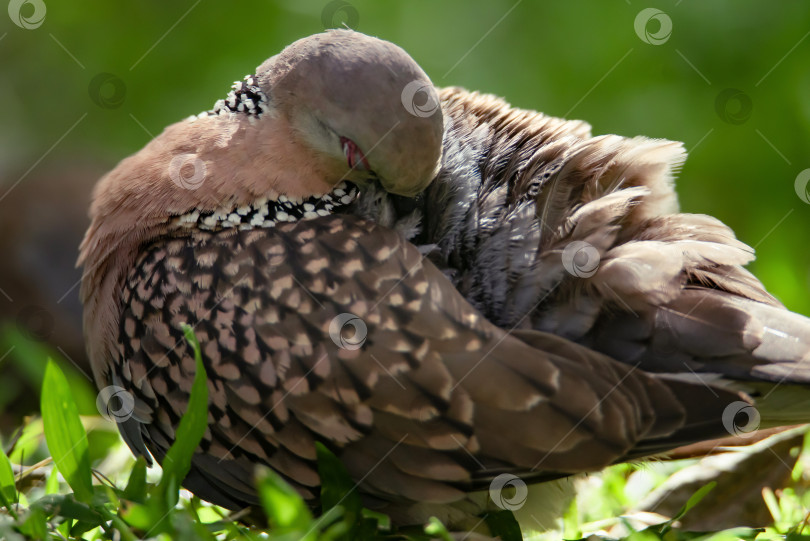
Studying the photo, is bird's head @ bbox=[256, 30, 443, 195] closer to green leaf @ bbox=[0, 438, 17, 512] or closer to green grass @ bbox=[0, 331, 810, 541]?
green grass @ bbox=[0, 331, 810, 541]

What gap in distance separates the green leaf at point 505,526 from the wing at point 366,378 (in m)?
0.21

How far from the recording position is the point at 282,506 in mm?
1971

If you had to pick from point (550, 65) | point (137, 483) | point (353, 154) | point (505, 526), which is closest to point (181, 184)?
point (353, 154)

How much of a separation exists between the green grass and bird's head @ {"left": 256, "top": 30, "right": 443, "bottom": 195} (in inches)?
25.2

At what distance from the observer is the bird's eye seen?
2.35m

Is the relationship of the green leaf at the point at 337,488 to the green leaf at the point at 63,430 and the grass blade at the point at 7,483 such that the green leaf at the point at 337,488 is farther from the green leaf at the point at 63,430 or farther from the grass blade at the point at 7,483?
the grass blade at the point at 7,483

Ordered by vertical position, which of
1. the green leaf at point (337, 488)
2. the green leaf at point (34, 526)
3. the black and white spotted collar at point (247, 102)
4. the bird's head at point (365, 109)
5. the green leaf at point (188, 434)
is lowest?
the green leaf at point (34, 526)

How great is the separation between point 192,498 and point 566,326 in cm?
123

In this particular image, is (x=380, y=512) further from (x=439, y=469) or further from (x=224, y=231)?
(x=224, y=231)

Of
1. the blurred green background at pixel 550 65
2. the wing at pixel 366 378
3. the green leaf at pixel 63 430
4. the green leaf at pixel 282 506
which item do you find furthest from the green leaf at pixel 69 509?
the blurred green background at pixel 550 65

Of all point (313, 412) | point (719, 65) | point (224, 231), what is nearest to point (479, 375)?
point (313, 412)

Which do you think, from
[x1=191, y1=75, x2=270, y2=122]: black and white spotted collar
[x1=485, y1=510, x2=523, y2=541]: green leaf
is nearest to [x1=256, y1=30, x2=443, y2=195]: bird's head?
[x1=191, y1=75, x2=270, y2=122]: black and white spotted collar

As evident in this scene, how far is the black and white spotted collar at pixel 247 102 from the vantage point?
2.57 m

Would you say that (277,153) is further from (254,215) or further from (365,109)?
(365,109)
